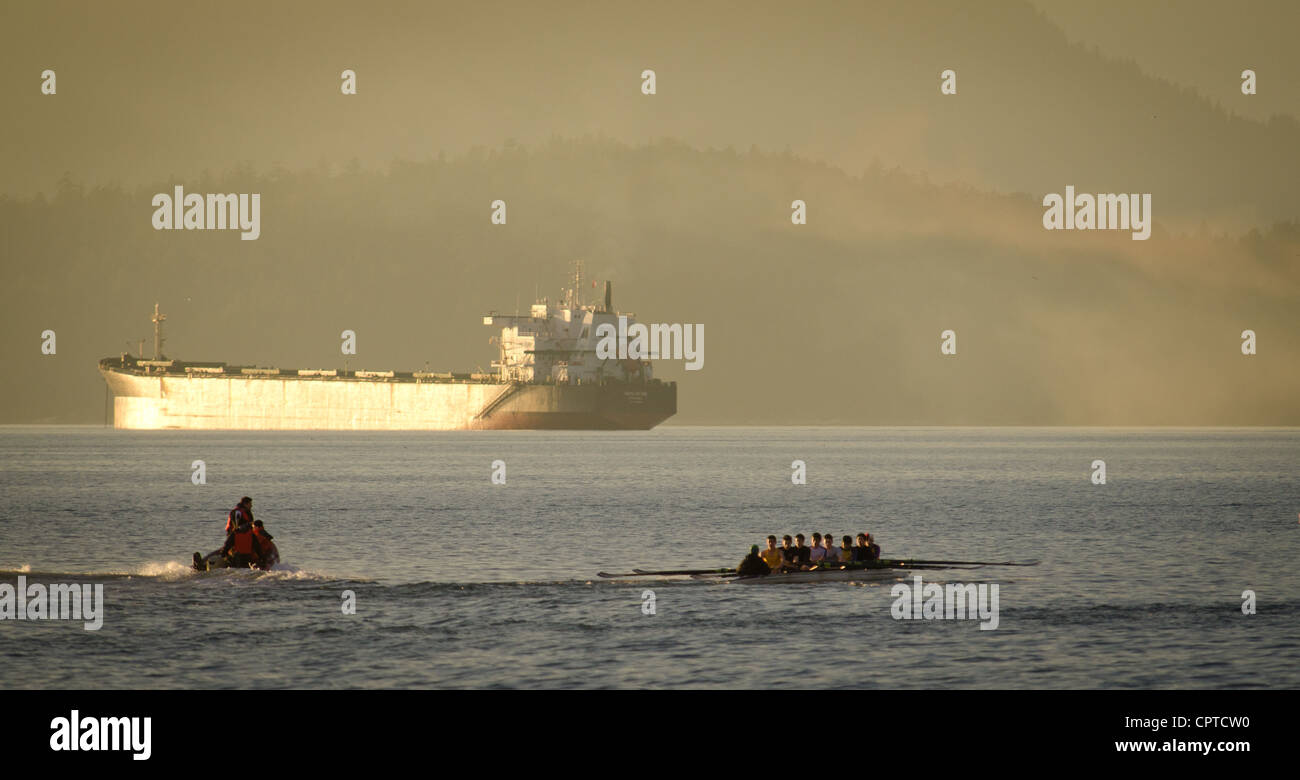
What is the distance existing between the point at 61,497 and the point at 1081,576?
6085cm

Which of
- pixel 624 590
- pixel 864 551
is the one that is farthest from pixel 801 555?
pixel 624 590

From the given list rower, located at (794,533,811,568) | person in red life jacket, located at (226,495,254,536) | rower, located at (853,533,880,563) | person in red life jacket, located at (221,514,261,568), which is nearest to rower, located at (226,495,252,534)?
person in red life jacket, located at (226,495,254,536)

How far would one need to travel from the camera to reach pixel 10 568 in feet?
141

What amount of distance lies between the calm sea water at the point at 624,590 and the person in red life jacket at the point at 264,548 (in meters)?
0.39

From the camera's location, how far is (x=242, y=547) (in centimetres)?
3900

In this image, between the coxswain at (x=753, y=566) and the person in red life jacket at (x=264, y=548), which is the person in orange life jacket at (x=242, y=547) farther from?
the coxswain at (x=753, y=566)

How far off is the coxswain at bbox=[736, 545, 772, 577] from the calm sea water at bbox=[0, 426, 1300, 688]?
0.53 meters

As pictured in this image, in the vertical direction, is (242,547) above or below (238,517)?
below

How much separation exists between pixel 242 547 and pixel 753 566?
14.4m

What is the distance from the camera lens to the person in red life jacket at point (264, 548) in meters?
38.7

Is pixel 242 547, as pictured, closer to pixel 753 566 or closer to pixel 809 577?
pixel 753 566

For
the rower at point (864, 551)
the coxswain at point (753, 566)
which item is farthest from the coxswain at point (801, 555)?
the rower at point (864, 551)
